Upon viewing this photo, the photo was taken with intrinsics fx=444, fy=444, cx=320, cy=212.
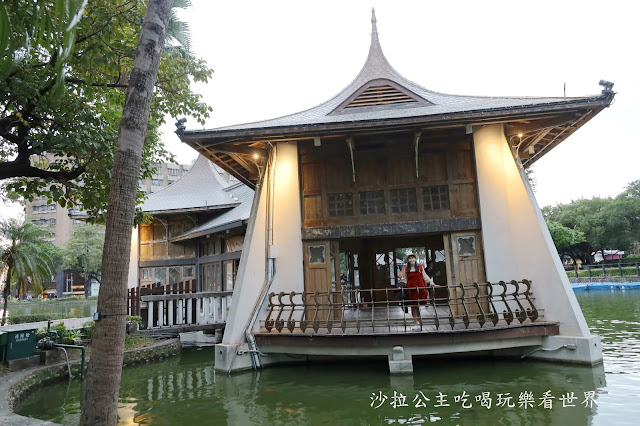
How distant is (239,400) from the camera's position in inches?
279

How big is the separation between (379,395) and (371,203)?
198 inches

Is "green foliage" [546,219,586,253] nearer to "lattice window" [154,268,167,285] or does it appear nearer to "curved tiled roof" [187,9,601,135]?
"curved tiled roof" [187,9,601,135]

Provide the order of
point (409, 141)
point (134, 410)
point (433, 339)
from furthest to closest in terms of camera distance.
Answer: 1. point (409, 141)
2. point (433, 339)
3. point (134, 410)

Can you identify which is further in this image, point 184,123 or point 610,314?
point 610,314

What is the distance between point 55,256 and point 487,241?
5172 cm

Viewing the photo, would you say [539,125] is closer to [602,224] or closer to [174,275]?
[174,275]

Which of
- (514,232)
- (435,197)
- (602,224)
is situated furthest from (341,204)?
(602,224)

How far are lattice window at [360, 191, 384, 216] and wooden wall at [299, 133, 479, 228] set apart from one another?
82mm

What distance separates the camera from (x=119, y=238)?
4.04m

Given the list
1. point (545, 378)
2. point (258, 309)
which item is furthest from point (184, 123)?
point (545, 378)

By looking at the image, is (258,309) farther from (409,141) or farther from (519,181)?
(519,181)

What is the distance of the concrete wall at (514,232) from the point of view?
8.95m

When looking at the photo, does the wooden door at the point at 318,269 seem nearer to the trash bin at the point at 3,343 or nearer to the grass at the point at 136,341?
the grass at the point at 136,341

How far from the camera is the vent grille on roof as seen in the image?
12.2 m
